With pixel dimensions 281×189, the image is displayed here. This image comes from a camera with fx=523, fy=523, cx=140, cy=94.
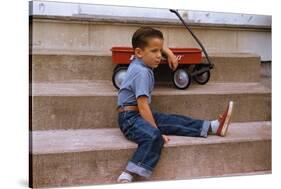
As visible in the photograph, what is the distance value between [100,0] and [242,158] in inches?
40.5

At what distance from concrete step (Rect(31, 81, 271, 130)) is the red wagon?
0.13ft

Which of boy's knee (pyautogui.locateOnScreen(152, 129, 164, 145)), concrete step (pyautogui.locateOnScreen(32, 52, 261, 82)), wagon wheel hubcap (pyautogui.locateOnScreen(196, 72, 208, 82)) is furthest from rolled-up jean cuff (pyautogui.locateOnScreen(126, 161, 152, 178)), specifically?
wagon wheel hubcap (pyautogui.locateOnScreen(196, 72, 208, 82))

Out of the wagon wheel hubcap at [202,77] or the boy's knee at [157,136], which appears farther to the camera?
the wagon wheel hubcap at [202,77]

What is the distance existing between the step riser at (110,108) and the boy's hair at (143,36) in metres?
0.26

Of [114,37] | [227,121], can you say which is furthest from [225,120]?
[114,37]

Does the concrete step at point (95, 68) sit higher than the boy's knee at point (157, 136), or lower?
higher

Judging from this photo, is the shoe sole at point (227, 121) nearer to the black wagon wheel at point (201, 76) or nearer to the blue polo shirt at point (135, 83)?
the black wagon wheel at point (201, 76)

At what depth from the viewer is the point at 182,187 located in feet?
8.04

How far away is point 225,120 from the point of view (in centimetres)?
254

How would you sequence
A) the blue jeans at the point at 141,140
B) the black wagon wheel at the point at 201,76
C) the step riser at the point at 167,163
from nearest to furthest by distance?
1. the step riser at the point at 167,163
2. the blue jeans at the point at 141,140
3. the black wagon wheel at the point at 201,76

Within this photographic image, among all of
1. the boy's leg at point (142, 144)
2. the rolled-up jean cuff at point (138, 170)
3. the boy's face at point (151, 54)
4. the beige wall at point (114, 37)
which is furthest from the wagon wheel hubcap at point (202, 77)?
the rolled-up jean cuff at point (138, 170)

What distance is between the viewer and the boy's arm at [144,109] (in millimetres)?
2350

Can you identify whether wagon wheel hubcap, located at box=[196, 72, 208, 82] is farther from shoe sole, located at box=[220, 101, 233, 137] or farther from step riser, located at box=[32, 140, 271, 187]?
step riser, located at box=[32, 140, 271, 187]
